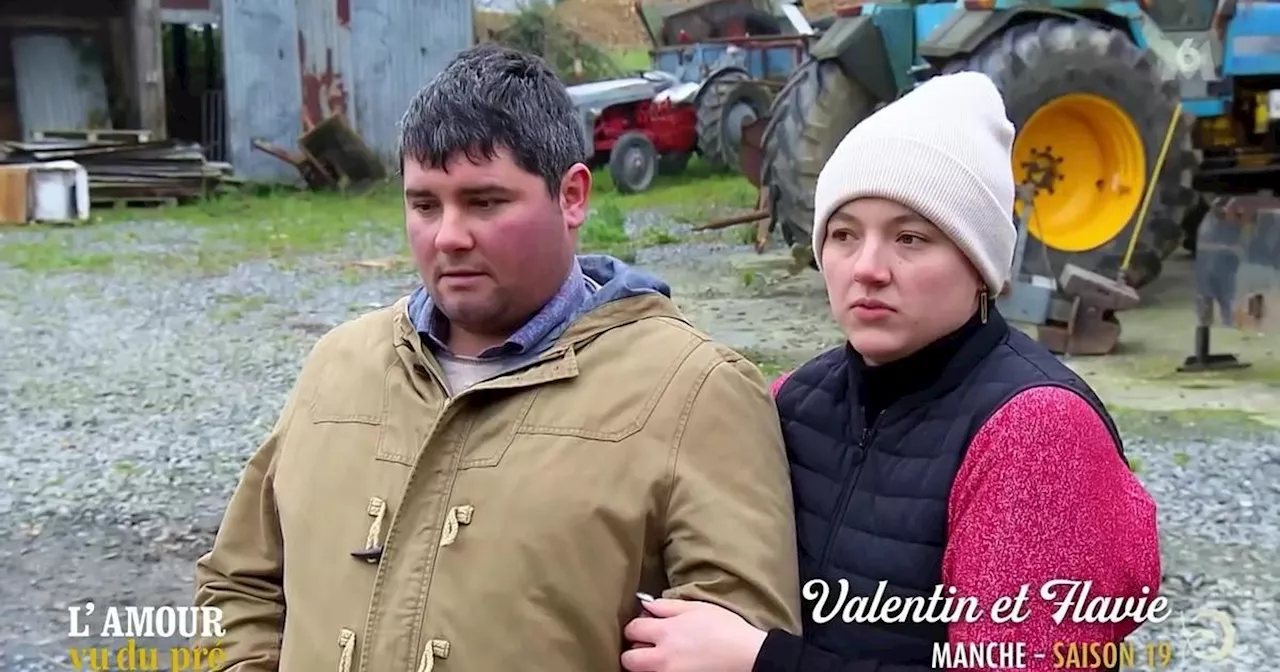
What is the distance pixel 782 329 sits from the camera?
25.3 ft

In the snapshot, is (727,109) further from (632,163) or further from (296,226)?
(296,226)

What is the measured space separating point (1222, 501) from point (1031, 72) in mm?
3213

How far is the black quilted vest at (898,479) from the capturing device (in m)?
1.66

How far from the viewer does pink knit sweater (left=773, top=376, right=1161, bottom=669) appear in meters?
1.56

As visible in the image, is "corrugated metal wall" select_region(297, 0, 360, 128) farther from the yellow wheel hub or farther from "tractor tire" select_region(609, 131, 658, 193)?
the yellow wheel hub

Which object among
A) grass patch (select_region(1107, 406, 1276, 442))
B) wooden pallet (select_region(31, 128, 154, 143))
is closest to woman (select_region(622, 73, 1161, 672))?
grass patch (select_region(1107, 406, 1276, 442))

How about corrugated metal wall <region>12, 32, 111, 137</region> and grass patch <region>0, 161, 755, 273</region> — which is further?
corrugated metal wall <region>12, 32, 111, 137</region>

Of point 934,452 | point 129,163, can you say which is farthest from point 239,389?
point 129,163

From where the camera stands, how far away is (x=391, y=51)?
19.2 meters

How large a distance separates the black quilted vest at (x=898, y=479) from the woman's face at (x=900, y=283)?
0.15 ft

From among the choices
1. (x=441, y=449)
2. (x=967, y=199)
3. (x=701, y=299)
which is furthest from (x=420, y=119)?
(x=701, y=299)

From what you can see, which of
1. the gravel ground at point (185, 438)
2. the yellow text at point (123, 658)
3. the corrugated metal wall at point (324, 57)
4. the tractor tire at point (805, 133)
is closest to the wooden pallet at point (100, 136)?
the corrugated metal wall at point (324, 57)

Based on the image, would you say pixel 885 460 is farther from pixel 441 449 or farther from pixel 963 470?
pixel 441 449

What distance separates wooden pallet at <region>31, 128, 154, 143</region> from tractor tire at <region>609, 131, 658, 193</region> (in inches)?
217
